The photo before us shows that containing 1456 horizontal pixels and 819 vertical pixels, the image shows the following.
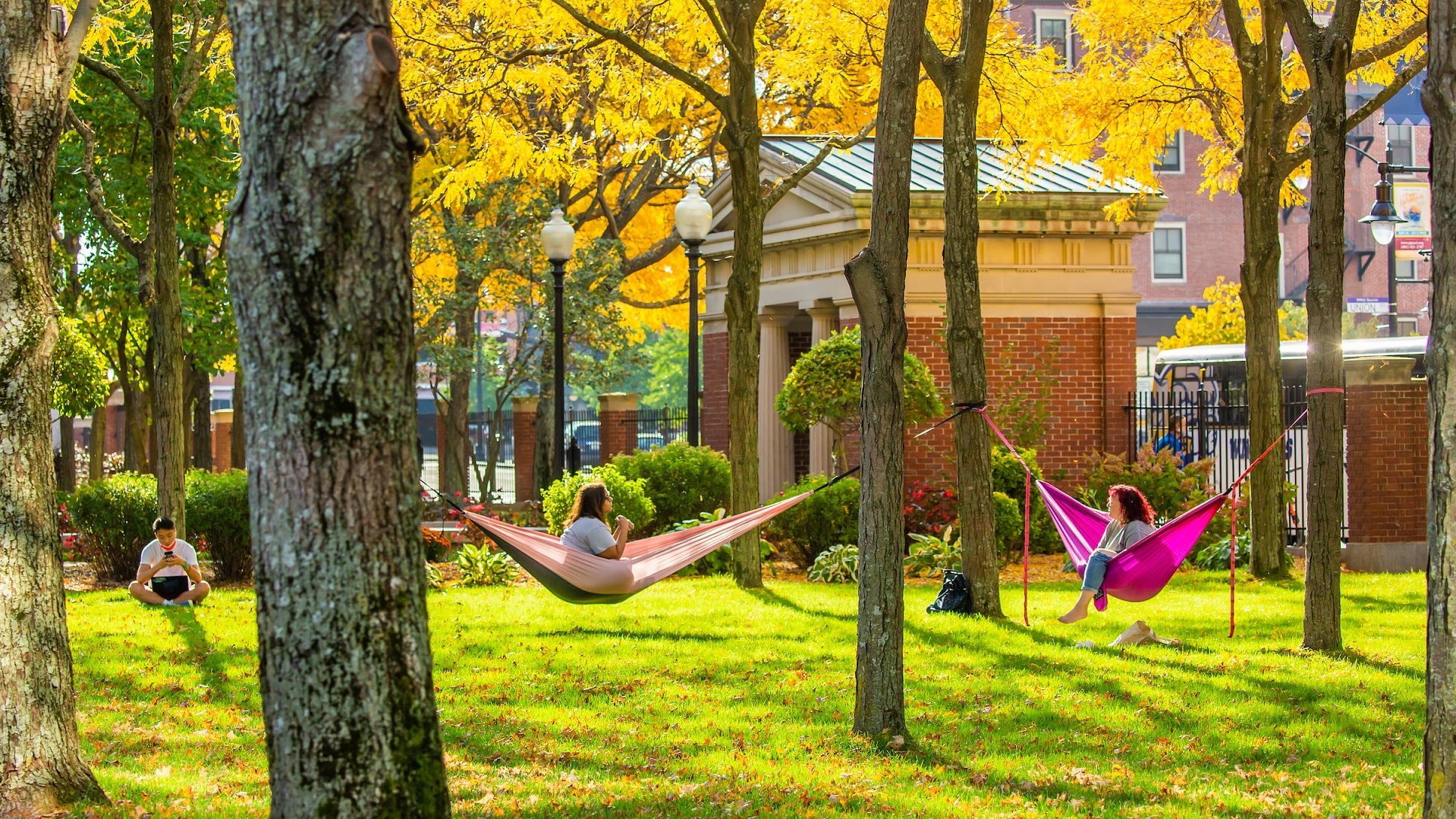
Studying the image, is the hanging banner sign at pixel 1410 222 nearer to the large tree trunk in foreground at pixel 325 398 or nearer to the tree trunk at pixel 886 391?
the tree trunk at pixel 886 391

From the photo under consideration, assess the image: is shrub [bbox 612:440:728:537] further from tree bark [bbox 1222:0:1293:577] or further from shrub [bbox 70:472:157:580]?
tree bark [bbox 1222:0:1293:577]

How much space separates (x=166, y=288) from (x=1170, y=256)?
40.5 meters

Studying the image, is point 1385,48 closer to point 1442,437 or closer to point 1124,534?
point 1124,534

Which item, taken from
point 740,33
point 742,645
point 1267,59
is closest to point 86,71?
point 740,33

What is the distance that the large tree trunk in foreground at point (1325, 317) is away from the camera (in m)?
9.39

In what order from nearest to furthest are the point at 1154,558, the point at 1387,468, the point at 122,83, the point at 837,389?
the point at 1154,558 < the point at 122,83 < the point at 1387,468 < the point at 837,389

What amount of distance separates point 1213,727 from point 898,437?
232 centimetres

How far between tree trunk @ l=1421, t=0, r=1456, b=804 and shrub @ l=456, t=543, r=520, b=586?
12157 mm

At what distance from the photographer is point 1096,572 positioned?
33.4ft

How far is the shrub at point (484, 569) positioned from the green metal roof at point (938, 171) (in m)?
6.41

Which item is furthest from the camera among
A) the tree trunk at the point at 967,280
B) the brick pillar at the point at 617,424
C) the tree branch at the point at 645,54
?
the brick pillar at the point at 617,424

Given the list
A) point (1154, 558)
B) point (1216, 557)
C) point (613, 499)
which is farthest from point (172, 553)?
point (1216, 557)

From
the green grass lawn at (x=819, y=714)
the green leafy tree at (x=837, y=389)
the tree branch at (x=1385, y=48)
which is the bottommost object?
the green grass lawn at (x=819, y=714)

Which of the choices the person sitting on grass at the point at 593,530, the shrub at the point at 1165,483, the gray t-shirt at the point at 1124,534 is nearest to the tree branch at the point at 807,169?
the person sitting on grass at the point at 593,530
